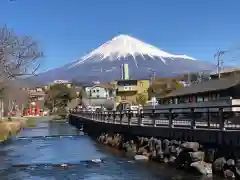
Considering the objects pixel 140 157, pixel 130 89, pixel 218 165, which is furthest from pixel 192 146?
pixel 130 89

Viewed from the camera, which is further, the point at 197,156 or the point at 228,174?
the point at 197,156

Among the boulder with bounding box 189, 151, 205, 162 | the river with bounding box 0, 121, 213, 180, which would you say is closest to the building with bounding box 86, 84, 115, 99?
the river with bounding box 0, 121, 213, 180

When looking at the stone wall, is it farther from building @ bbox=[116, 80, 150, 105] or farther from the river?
building @ bbox=[116, 80, 150, 105]

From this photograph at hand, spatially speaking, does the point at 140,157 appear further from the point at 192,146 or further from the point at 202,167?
the point at 202,167

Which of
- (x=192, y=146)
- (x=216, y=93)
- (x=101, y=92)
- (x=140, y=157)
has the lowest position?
(x=140, y=157)

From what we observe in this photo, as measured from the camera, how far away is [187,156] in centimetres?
2048

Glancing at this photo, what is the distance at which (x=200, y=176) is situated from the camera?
1850cm

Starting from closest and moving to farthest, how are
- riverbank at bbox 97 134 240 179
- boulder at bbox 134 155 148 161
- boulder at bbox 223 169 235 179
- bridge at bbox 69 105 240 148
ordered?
boulder at bbox 223 169 235 179
riverbank at bbox 97 134 240 179
bridge at bbox 69 105 240 148
boulder at bbox 134 155 148 161

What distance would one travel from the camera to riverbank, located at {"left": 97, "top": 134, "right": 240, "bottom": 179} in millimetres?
17898

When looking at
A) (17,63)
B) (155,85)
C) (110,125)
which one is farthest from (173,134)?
(155,85)

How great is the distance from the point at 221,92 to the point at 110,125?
11.6 m

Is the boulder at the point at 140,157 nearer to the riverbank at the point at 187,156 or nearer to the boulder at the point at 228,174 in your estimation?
the riverbank at the point at 187,156

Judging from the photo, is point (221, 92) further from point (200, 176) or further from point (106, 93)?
point (106, 93)

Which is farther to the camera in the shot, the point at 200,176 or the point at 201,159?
the point at 201,159
